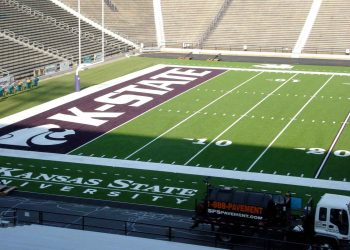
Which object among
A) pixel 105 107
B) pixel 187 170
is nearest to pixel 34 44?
pixel 105 107

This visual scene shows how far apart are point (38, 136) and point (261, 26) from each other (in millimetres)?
36316

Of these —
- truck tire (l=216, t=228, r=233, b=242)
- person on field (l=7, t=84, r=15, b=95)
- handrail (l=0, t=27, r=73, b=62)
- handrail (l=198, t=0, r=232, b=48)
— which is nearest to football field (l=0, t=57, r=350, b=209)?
truck tire (l=216, t=228, r=233, b=242)

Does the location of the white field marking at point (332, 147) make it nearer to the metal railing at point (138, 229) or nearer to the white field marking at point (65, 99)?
the metal railing at point (138, 229)

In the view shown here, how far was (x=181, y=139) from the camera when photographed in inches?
1302

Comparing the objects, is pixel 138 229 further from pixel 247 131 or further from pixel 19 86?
pixel 19 86

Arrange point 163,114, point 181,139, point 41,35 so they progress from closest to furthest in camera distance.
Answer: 1. point 181,139
2. point 163,114
3. point 41,35

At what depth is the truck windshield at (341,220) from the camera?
1995 cm

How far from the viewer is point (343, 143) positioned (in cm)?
3219

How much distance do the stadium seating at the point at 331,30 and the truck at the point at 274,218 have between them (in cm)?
4112

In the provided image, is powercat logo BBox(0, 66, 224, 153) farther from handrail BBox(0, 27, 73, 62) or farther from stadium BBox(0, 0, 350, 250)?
handrail BBox(0, 27, 73, 62)

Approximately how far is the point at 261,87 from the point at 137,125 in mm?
12323

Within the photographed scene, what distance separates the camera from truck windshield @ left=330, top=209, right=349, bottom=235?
1995 centimetres

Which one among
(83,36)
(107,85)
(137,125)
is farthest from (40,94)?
(83,36)

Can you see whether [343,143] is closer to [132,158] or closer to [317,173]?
[317,173]
